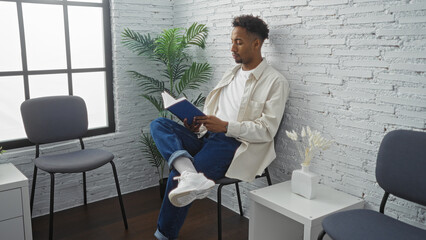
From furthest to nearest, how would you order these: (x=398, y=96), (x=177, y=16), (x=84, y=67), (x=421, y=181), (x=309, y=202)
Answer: (x=177, y=16)
(x=84, y=67)
(x=309, y=202)
(x=398, y=96)
(x=421, y=181)

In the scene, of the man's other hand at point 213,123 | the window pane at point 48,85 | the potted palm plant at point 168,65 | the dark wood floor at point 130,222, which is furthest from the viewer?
the potted palm plant at point 168,65

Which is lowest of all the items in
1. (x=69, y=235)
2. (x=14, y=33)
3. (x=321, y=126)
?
(x=69, y=235)

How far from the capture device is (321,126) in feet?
7.73

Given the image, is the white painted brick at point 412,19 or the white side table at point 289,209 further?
the white side table at point 289,209

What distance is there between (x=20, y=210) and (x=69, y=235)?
1.57 feet

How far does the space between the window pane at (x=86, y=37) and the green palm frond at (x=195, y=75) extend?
754 mm

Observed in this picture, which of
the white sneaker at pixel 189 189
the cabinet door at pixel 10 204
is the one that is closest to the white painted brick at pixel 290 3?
the white sneaker at pixel 189 189

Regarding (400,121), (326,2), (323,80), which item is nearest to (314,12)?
(326,2)

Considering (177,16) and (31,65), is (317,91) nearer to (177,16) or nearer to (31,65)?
(177,16)

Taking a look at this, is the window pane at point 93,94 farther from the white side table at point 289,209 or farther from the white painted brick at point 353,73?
the white painted brick at point 353,73

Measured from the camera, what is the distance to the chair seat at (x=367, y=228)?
5.37 feet

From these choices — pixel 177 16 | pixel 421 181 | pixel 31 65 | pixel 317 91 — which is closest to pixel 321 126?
pixel 317 91

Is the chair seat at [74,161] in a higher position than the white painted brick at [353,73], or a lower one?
lower

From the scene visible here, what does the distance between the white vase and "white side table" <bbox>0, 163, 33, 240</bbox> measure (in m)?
1.63
